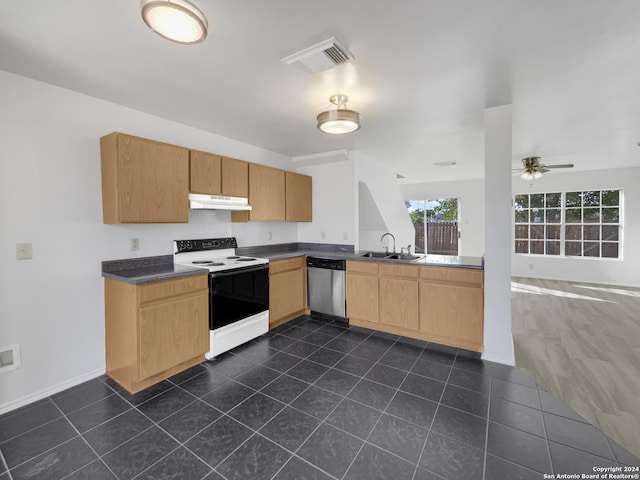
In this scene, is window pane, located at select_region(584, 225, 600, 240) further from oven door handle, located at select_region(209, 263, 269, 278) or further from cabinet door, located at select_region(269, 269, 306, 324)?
oven door handle, located at select_region(209, 263, 269, 278)

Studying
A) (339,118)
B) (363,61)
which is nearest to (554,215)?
(339,118)

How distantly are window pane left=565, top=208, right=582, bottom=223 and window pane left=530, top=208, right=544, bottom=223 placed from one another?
0.44m

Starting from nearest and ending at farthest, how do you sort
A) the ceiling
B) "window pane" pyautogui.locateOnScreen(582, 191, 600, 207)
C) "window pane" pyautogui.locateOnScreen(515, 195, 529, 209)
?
1. the ceiling
2. "window pane" pyautogui.locateOnScreen(582, 191, 600, 207)
3. "window pane" pyautogui.locateOnScreen(515, 195, 529, 209)

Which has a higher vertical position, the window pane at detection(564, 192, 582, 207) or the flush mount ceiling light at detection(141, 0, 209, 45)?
the flush mount ceiling light at detection(141, 0, 209, 45)

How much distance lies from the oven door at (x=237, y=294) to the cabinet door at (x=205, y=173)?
2.89ft

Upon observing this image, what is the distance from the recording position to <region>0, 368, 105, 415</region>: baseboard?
204 centimetres

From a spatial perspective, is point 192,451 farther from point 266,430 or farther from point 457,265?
point 457,265

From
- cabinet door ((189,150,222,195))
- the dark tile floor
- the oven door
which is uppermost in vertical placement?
cabinet door ((189,150,222,195))

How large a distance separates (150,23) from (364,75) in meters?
1.35

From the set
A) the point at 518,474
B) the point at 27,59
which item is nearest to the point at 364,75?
Result: the point at 27,59

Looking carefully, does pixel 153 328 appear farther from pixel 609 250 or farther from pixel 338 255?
pixel 609 250

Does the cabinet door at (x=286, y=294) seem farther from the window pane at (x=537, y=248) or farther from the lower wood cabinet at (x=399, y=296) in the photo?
the window pane at (x=537, y=248)

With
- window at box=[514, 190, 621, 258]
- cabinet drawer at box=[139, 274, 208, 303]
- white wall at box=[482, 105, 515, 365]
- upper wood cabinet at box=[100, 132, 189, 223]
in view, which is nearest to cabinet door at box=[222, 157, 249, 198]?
upper wood cabinet at box=[100, 132, 189, 223]

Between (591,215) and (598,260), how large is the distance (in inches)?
37.9
